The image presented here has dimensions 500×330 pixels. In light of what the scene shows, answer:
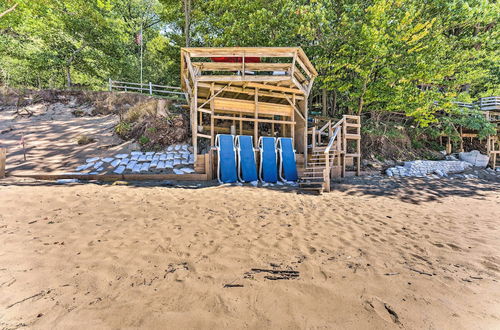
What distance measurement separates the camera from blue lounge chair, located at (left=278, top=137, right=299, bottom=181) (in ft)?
27.0

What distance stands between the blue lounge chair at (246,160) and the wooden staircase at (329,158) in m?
1.73

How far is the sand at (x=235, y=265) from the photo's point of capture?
171 centimetres

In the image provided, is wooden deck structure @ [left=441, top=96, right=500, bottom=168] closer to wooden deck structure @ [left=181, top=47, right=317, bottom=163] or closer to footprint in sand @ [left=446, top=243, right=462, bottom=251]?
wooden deck structure @ [left=181, top=47, right=317, bottom=163]

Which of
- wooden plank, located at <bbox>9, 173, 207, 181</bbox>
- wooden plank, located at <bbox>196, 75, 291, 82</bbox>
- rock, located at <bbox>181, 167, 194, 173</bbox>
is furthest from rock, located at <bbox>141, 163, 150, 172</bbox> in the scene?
wooden plank, located at <bbox>196, 75, 291, 82</bbox>

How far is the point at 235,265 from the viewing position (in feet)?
8.06

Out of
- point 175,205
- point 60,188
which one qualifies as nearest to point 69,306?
point 175,205

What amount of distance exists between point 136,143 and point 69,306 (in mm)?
8686

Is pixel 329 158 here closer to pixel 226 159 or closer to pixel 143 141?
pixel 226 159

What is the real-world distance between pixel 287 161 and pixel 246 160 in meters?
1.66

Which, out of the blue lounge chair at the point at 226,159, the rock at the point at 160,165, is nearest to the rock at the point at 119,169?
the rock at the point at 160,165

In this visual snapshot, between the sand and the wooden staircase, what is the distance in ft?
6.82

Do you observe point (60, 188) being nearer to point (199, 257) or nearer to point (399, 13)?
point (199, 257)

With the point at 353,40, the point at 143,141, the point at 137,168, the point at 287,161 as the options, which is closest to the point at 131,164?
the point at 137,168

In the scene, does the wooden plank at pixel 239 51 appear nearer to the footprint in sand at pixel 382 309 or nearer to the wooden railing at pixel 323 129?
the wooden railing at pixel 323 129
